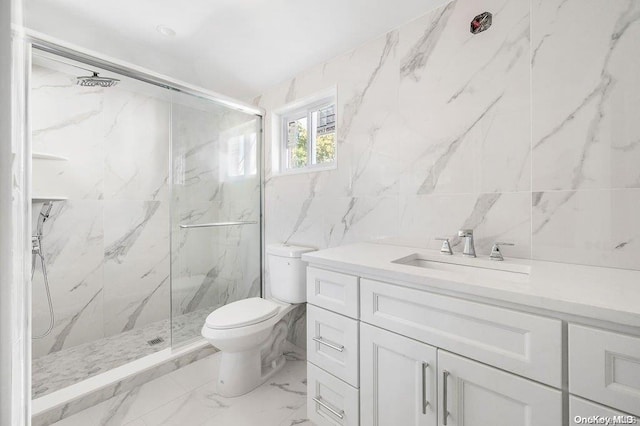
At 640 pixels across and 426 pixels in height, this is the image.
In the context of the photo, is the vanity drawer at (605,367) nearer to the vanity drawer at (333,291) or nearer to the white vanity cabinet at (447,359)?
the white vanity cabinet at (447,359)

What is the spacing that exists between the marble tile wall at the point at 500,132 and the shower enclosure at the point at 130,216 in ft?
3.01

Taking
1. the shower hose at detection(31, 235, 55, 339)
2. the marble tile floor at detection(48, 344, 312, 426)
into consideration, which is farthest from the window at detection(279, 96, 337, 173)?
the shower hose at detection(31, 235, 55, 339)

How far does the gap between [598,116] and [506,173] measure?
1.17ft

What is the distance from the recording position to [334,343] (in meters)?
1.24

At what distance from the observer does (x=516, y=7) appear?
4.00 feet

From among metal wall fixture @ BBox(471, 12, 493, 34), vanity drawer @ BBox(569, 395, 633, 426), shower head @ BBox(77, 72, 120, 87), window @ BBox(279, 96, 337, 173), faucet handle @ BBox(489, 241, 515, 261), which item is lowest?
vanity drawer @ BBox(569, 395, 633, 426)

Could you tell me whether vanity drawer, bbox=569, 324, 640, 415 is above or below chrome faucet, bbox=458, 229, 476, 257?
below

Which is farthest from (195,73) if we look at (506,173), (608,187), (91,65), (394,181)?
(608,187)

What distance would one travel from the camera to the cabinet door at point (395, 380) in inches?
37.2

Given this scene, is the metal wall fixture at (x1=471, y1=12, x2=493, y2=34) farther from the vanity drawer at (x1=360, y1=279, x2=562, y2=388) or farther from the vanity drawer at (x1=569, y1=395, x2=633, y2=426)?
the vanity drawer at (x1=569, y1=395, x2=633, y2=426)

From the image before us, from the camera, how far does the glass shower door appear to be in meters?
1.92

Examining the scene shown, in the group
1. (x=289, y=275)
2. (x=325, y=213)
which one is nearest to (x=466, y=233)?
Result: (x=325, y=213)

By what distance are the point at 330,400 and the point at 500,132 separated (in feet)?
4.89

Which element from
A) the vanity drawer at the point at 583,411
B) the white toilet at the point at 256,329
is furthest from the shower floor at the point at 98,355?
the vanity drawer at the point at 583,411
